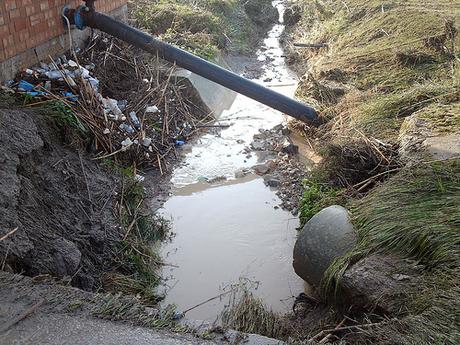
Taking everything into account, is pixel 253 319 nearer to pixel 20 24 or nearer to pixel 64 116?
pixel 64 116

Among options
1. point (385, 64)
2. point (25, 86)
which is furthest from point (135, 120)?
point (385, 64)

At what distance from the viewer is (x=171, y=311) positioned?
11.8ft

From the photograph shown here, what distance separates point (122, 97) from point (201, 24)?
16.0 ft

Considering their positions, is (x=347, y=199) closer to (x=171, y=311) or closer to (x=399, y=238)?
(x=399, y=238)

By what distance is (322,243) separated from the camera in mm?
4488

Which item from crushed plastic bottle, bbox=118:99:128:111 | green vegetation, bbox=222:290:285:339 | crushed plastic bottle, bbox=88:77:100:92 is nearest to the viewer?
green vegetation, bbox=222:290:285:339

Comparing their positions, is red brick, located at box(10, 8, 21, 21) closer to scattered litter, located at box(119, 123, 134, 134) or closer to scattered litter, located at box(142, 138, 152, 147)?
scattered litter, located at box(119, 123, 134, 134)

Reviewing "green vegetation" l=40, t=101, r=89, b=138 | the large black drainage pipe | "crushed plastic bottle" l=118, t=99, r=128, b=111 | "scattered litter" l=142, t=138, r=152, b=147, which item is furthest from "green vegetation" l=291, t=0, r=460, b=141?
"green vegetation" l=40, t=101, r=89, b=138

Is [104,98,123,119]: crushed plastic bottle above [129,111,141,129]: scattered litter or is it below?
above

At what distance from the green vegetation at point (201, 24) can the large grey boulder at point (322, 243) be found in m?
6.39

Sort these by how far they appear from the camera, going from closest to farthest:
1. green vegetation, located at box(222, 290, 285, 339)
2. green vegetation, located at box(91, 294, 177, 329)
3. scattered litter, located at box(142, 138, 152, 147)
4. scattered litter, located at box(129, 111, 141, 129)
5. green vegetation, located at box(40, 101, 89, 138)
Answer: green vegetation, located at box(91, 294, 177, 329) → green vegetation, located at box(222, 290, 285, 339) → green vegetation, located at box(40, 101, 89, 138) → scattered litter, located at box(142, 138, 152, 147) → scattered litter, located at box(129, 111, 141, 129)

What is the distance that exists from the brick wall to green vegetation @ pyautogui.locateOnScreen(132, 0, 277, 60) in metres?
3.45

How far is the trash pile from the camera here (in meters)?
6.31

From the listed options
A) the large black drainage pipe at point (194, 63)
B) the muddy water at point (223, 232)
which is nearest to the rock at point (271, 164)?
the muddy water at point (223, 232)
